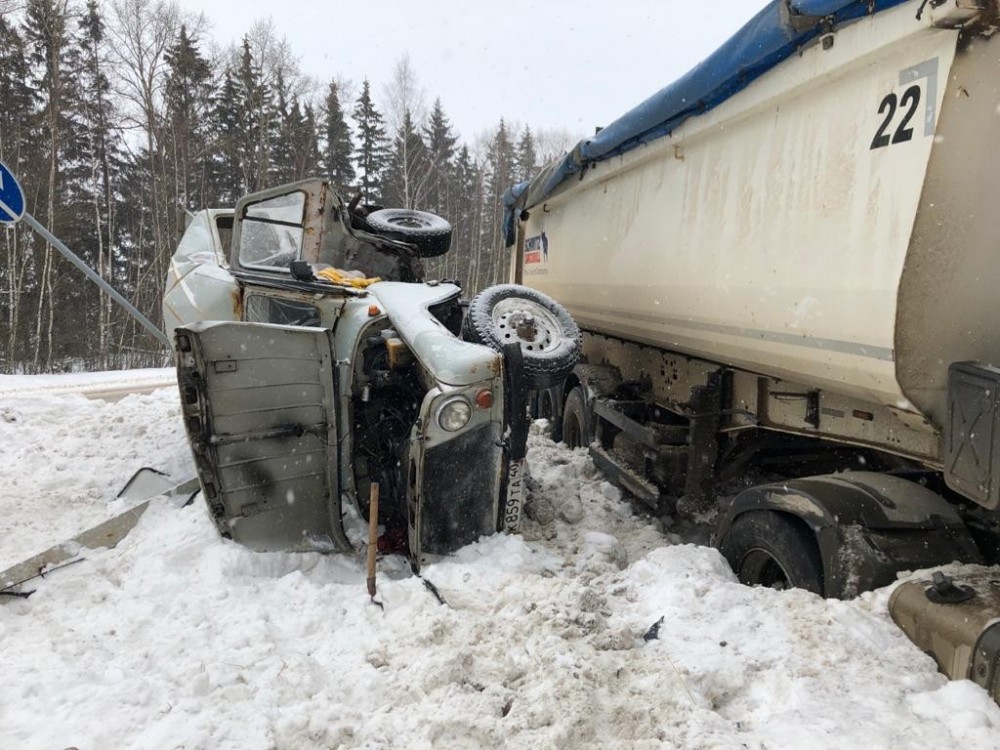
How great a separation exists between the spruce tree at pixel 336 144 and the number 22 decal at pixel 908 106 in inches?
1173

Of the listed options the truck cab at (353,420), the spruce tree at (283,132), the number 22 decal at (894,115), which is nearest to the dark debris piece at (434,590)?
the truck cab at (353,420)

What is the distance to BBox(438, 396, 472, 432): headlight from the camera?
320cm

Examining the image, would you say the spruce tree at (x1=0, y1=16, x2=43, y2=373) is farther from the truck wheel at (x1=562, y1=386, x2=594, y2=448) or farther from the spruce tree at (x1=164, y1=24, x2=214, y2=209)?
the truck wheel at (x1=562, y1=386, x2=594, y2=448)

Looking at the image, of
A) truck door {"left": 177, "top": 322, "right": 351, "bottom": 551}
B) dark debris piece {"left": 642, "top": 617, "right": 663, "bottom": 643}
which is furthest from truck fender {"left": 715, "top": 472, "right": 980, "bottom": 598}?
truck door {"left": 177, "top": 322, "right": 351, "bottom": 551}

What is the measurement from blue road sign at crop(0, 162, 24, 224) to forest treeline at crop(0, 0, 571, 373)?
45.9 feet

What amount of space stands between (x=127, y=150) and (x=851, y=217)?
1097 inches

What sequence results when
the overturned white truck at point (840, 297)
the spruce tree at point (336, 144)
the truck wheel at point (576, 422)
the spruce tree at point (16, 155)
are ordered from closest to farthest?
the overturned white truck at point (840, 297) → the truck wheel at point (576, 422) → the spruce tree at point (16, 155) → the spruce tree at point (336, 144)

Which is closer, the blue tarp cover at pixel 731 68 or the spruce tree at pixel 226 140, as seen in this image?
the blue tarp cover at pixel 731 68

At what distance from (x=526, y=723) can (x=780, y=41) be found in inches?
127

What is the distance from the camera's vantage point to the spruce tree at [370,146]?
3238cm

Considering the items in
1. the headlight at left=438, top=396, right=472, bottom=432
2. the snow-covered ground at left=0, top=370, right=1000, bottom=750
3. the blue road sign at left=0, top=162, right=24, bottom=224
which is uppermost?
the blue road sign at left=0, top=162, right=24, bottom=224

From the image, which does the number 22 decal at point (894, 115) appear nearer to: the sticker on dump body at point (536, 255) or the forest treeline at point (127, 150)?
the sticker on dump body at point (536, 255)

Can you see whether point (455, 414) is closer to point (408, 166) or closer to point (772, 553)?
point (772, 553)

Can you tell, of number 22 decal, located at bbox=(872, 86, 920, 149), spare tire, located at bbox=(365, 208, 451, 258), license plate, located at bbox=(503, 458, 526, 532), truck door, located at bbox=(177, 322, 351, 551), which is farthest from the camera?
spare tire, located at bbox=(365, 208, 451, 258)
